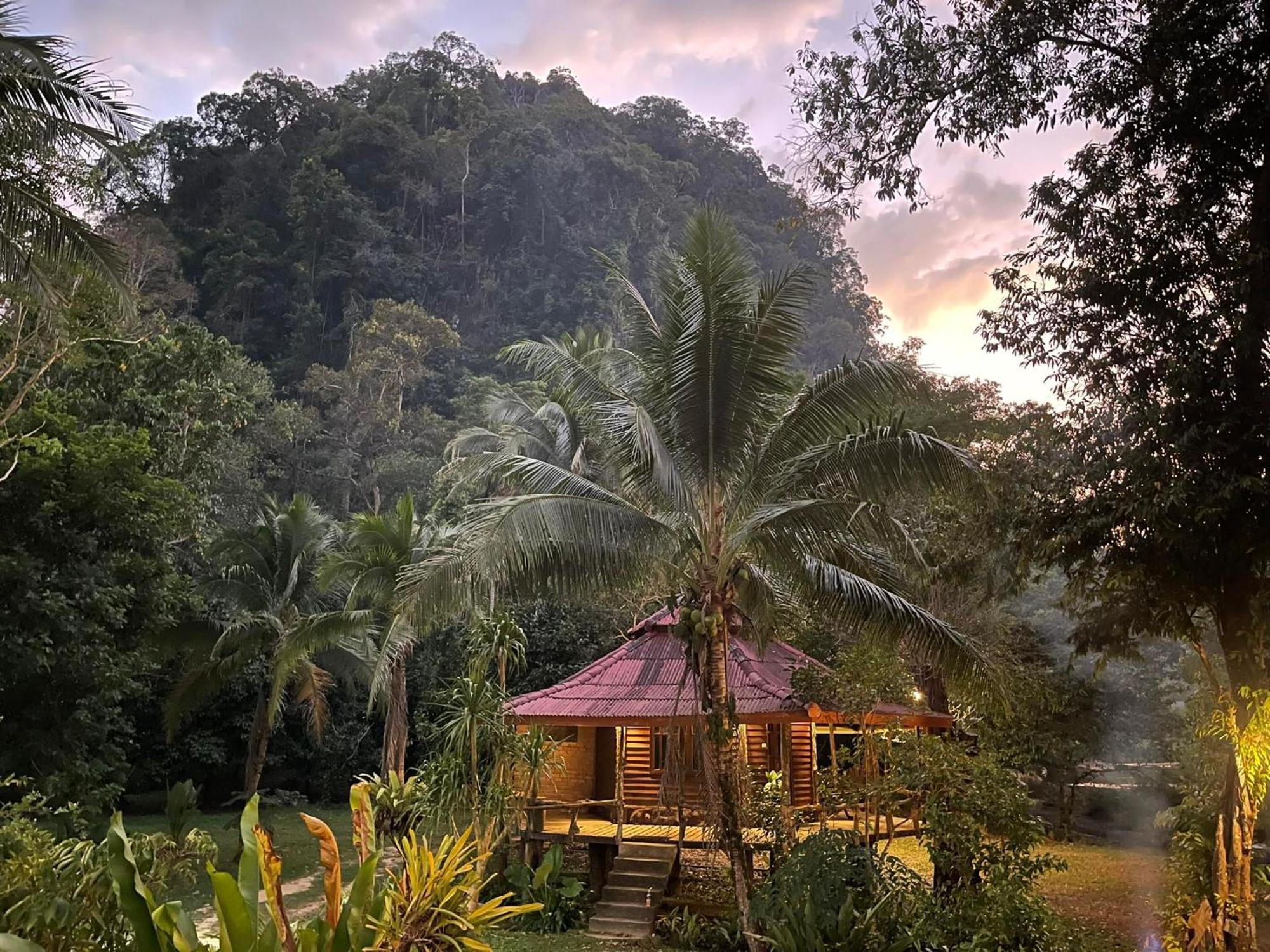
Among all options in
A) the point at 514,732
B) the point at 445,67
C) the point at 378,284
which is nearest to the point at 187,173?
the point at 378,284

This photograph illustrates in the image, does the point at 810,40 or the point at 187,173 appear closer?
the point at 810,40

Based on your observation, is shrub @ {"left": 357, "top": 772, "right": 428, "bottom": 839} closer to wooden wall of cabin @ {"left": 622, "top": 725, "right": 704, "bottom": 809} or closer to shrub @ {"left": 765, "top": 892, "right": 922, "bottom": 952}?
shrub @ {"left": 765, "top": 892, "right": 922, "bottom": 952}

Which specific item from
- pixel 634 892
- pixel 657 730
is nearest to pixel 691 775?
pixel 657 730

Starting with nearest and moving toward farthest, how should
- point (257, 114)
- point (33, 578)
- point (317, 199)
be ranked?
point (33, 578) → point (317, 199) → point (257, 114)

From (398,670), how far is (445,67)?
40.6 metres

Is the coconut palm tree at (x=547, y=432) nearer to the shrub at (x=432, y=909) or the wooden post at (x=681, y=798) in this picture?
the wooden post at (x=681, y=798)

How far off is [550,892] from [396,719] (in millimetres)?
6025

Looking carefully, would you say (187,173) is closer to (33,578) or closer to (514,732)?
(33,578)

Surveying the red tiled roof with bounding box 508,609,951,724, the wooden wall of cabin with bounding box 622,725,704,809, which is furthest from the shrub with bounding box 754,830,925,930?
the wooden wall of cabin with bounding box 622,725,704,809

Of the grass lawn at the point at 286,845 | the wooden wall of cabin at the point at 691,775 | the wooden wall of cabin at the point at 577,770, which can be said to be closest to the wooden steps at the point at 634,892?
the wooden wall of cabin at the point at 691,775

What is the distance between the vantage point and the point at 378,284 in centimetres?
4084

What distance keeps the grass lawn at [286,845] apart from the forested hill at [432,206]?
2007cm

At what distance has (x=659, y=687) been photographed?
1387cm

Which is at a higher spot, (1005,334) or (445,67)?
(445,67)
